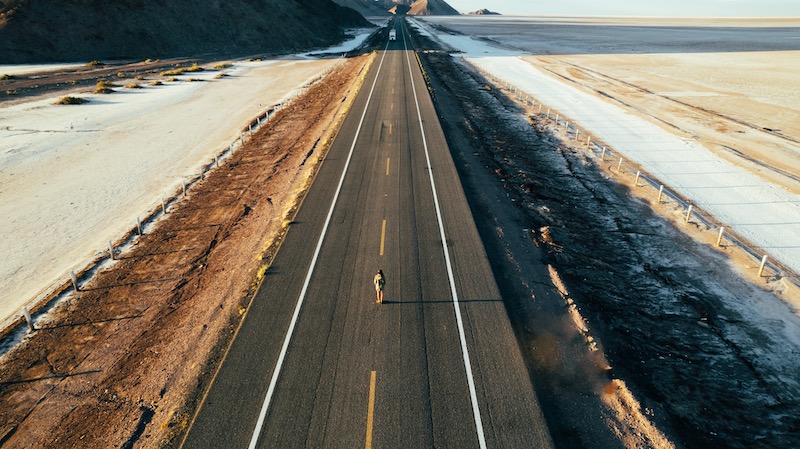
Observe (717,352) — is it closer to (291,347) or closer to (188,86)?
(291,347)

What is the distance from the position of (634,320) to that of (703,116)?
143ft

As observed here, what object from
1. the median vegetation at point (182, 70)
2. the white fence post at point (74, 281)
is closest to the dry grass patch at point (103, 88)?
the median vegetation at point (182, 70)

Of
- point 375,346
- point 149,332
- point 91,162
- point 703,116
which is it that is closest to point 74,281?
point 149,332

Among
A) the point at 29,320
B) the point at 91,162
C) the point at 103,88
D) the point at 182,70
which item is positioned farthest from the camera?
the point at 182,70

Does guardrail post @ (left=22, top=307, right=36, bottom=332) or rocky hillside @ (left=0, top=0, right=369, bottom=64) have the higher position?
rocky hillside @ (left=0, top=0, right=369, bottom=64)

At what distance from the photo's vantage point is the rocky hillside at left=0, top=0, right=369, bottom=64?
7412 centimetres

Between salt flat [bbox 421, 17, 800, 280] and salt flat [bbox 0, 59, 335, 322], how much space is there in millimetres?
37334

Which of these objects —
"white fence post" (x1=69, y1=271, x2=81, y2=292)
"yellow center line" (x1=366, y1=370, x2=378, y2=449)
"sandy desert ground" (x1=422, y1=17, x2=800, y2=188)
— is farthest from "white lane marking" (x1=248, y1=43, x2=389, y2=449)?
"sandy desert ground" (x1=422, y1=17, x2=800, y2=188)

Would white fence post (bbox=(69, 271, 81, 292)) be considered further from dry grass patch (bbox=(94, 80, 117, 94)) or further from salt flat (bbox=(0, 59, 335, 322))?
dry grass patch (bbox=(94, 80, 117, 94))

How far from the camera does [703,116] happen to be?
159ft

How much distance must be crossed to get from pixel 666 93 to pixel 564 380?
63043 mm

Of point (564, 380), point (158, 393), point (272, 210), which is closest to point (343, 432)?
point (158, 393)

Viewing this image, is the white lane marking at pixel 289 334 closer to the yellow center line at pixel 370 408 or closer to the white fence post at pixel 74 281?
the yellow center line at pixel 370 408

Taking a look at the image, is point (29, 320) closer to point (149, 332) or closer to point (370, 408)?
point (149, 332)
